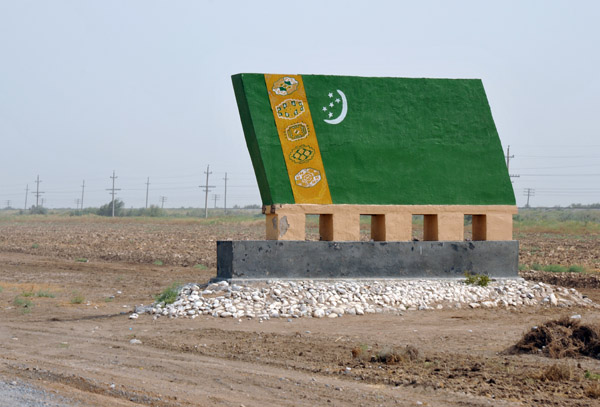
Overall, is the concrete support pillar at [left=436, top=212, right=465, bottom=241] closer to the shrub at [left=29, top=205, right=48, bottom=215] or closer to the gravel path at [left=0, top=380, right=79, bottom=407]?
the gravel path at [left=0, top=380, right=79, bottom=407]

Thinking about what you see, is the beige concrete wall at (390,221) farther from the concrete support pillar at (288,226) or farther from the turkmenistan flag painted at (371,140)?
the turkmenistan flag painted at (371,140)

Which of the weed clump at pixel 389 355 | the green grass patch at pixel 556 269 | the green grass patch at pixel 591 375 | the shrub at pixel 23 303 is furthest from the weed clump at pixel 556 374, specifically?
the green grass patch at pixel 556 269

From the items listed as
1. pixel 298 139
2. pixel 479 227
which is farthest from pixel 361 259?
pixel 479 227

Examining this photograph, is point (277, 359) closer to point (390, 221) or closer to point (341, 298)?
point (341, 298)

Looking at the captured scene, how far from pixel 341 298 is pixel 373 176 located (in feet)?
10.5

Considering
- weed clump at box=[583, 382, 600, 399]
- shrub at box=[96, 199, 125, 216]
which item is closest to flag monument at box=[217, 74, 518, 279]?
weed clump at box=[583, 382, 600, 399]

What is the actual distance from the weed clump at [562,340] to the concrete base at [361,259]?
6.07m

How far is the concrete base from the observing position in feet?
55.5

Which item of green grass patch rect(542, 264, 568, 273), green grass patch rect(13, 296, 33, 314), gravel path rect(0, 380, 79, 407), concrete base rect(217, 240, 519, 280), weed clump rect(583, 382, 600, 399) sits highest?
concrete base rect(217, 240, 519, 280)

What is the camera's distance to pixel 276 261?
17.0m

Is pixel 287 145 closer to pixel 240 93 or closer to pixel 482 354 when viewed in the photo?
pixel 240 93

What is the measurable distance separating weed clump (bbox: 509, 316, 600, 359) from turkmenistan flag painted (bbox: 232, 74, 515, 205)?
675 cm

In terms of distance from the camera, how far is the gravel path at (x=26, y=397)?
26.8ft

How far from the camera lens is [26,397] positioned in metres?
8.50
